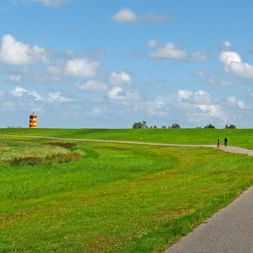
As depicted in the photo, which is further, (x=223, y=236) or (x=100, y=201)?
(x=100, y=201)

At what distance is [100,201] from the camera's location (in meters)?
26.4

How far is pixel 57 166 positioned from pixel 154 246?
34121 millimetres

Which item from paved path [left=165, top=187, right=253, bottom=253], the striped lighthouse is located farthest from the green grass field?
the striped lighthouse

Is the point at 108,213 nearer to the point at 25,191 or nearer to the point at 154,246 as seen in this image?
the point at 154,246

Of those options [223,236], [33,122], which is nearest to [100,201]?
[223,236]

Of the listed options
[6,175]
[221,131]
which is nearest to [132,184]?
[6,175]

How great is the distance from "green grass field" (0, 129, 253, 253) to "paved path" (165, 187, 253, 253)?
37 cm

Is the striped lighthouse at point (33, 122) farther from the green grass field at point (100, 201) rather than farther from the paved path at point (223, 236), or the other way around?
the paved path at point (223, 236)

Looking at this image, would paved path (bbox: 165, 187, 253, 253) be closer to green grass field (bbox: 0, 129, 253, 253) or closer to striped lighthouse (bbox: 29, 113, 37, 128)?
green grass field (bbox: 0, 129, 253, 253)

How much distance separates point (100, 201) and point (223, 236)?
1284 centimetres

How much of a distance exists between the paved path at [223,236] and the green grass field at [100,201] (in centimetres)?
37

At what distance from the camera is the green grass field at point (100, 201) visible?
1495 centimetres

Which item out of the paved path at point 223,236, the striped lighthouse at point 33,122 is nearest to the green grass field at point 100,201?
the paved path at point 223,236

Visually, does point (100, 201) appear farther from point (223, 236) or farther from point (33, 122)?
point (33, 122)
